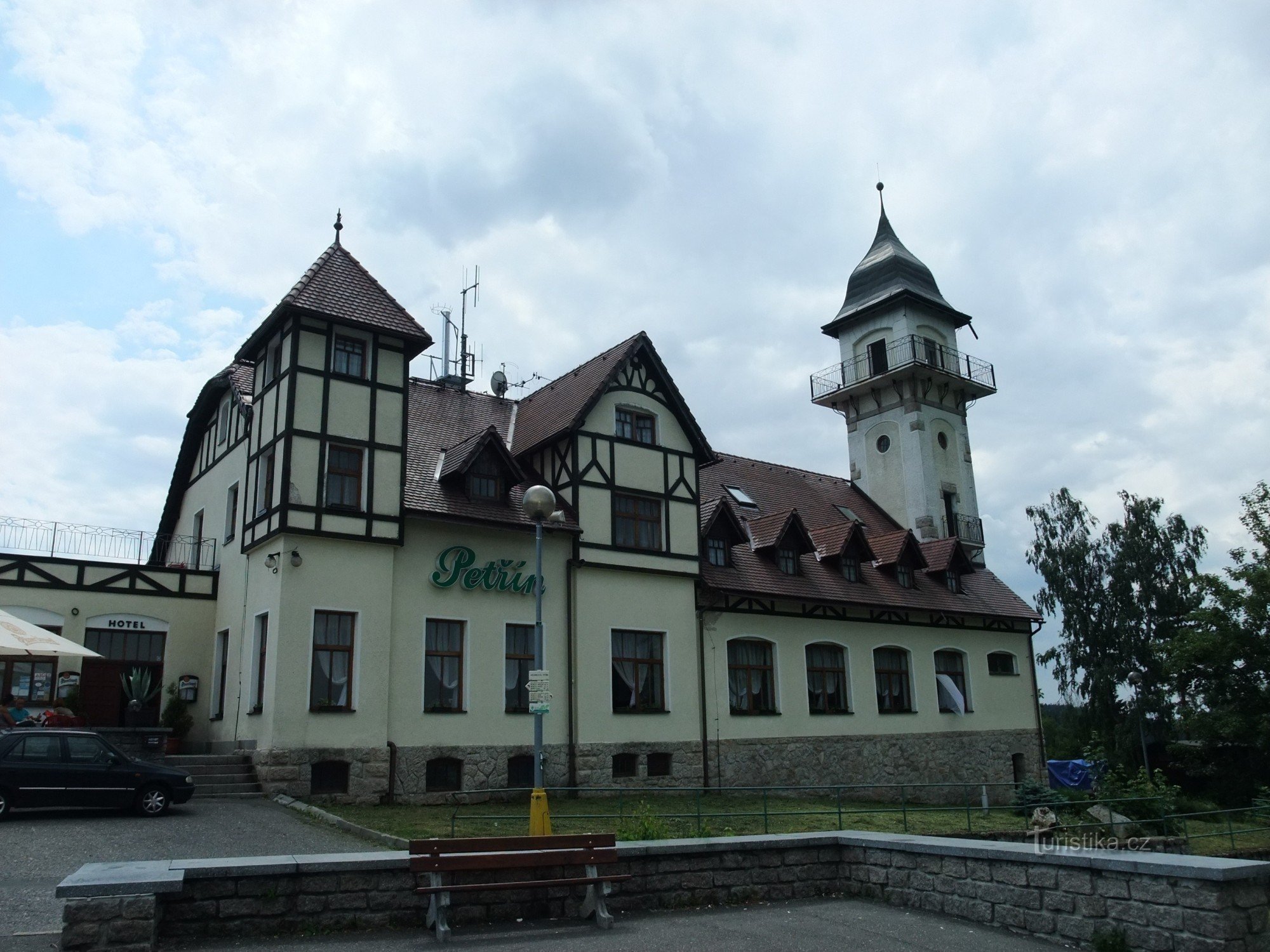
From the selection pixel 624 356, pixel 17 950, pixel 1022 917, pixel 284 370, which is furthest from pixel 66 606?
pixel 1022 917

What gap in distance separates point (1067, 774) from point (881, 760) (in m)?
11.6

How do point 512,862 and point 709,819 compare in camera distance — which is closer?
point 512,862

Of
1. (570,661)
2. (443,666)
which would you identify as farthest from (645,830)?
(570,661)

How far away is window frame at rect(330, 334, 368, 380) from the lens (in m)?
20.8

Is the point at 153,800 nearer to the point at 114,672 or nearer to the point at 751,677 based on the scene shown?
the point at 114,672

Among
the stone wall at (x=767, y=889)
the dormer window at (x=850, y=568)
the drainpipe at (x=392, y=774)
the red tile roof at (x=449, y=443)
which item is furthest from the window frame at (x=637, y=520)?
the stone wall at (x=767, y=889)

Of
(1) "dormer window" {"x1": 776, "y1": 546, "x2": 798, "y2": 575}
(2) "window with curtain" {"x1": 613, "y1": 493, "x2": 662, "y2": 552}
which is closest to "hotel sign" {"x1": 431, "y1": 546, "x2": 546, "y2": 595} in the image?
(2) "window with curtain" {"x1": 613, "y1": 493, "x2": 662, "y2": 552}

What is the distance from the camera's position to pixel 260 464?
2120 centimetres

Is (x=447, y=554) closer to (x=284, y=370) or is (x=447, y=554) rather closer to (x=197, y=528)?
(x=284, y=370)

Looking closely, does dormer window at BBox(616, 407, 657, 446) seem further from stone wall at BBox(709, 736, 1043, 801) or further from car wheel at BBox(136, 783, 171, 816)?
car wheel at BBox(136, 783, 171, 816)

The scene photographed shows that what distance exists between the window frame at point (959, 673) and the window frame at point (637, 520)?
35.7 ft

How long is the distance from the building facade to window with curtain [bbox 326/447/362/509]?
0.05 m

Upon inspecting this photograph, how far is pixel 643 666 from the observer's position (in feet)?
78.1

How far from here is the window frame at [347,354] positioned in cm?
2084
